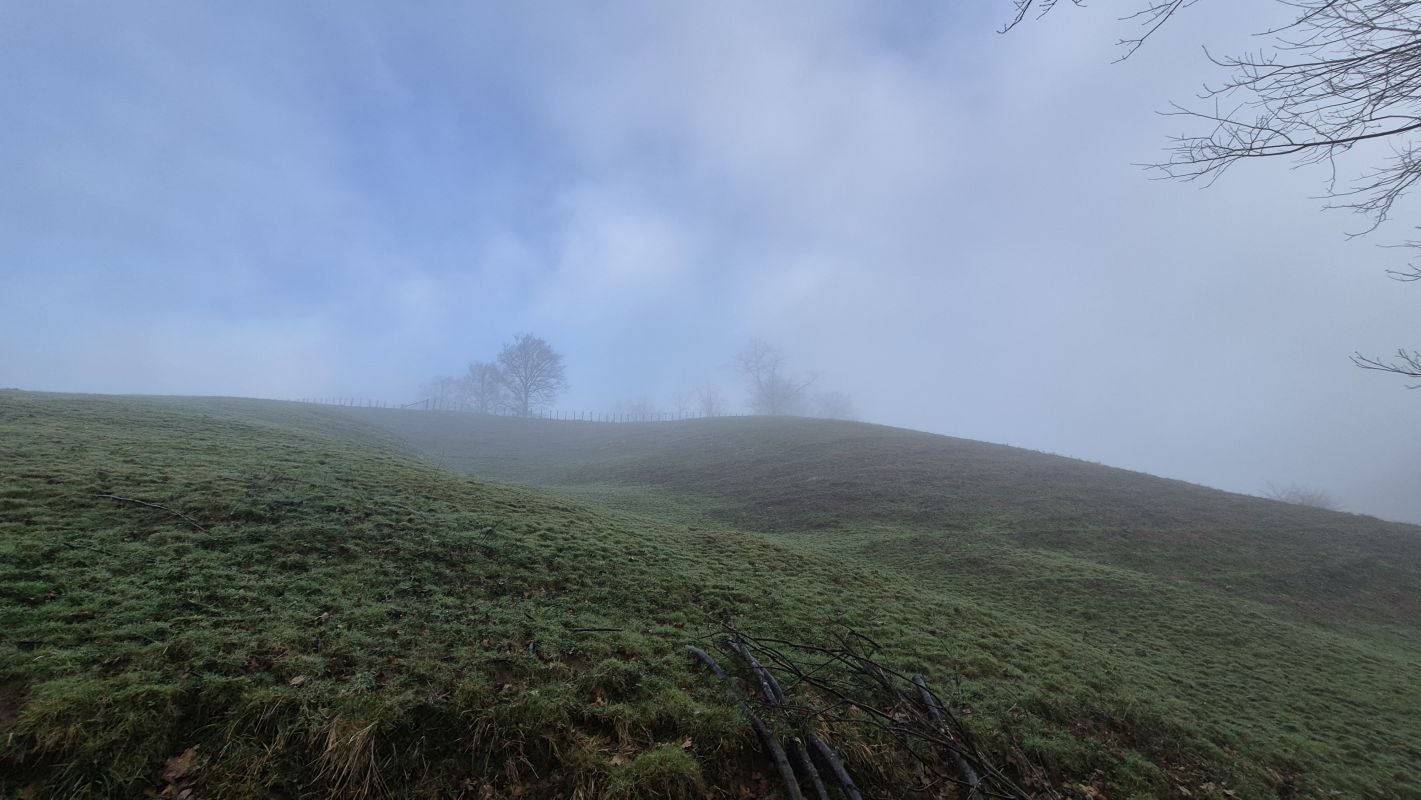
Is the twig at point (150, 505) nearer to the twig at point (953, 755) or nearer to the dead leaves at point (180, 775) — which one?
the dead leaves at point (180, 775)

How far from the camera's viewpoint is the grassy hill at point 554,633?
4.66 metres

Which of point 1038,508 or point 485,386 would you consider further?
point 485,386

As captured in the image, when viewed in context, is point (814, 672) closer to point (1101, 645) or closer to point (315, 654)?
point (315, 654)

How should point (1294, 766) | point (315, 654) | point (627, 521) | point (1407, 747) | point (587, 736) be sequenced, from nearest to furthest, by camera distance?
point (587, 736), point (315, 654), point (1294, 766), point (1407, 747), point (627, 521)

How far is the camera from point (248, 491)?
10.8 meters

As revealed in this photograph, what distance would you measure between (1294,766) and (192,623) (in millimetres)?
14425

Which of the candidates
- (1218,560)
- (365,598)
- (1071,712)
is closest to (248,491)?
(365,598)

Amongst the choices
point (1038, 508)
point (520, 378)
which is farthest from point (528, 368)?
point (1038, 508)

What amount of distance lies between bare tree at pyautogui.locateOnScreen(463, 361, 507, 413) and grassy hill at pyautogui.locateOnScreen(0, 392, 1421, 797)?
6903 centimetres

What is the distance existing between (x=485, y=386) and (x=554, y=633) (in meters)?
90.3

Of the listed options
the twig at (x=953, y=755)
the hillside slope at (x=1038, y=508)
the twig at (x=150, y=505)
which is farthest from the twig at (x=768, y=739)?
the hillside slope at (x=1038, y=508)

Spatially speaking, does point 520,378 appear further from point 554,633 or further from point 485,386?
point 554,633

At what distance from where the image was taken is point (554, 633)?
7332 mm

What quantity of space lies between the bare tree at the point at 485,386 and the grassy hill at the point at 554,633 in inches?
2718
